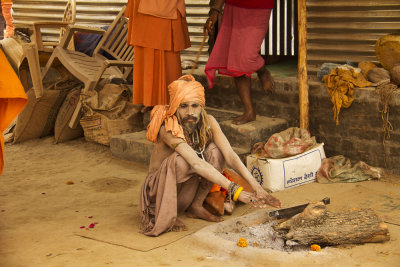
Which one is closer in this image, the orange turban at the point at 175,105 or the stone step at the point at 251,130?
the orange turban at the point at 175,105

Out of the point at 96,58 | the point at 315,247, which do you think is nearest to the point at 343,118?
the point at 315,247

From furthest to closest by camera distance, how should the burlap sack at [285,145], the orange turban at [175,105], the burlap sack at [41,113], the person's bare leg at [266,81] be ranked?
the burlap sack at [41,113] → the person's bare leg at [266,81] → the burlap sack at [285,145] → the orange turban at [175,105]

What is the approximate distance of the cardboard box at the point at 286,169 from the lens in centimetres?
546

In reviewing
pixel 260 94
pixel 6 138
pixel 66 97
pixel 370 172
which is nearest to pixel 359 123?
pixel 370 172

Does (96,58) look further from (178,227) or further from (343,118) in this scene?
(178,227)

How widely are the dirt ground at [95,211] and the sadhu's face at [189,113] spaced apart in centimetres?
89

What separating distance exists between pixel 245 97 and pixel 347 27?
4.90 ft

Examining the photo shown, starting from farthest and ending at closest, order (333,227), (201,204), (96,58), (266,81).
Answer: (96,58) → (266,81) → (201,204) → (333,227)

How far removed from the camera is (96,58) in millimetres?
8141

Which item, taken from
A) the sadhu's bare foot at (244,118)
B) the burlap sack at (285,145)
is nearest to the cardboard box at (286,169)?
the burlap sack at (285,145)

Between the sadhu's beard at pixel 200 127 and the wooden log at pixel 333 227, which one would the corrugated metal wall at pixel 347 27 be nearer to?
the sadhu's beard at pixel 200 127

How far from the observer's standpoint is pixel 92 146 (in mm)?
7379

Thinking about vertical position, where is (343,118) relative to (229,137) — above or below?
above

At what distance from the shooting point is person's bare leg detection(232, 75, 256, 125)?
247 inches
